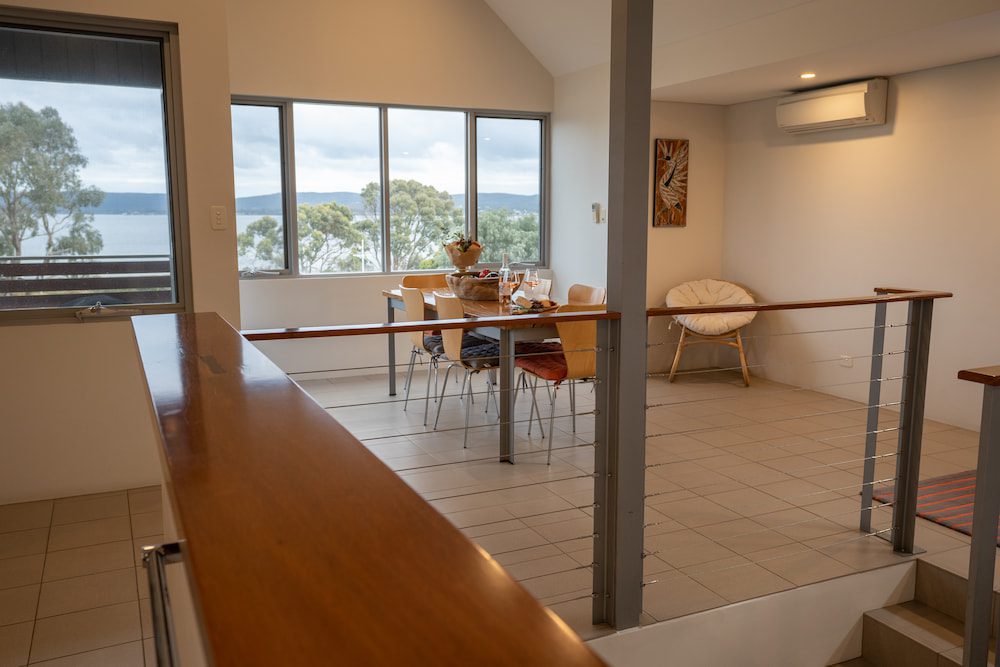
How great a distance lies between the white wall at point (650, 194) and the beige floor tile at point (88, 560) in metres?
4.15

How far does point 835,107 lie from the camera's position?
5.29 meters

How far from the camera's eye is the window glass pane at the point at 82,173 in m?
3.68

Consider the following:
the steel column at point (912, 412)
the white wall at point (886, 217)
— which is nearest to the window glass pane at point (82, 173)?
the steel column at point (912, 412)

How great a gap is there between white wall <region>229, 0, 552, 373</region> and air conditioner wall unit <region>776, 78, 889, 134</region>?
2140mm

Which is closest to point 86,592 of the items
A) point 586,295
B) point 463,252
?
point 463,252

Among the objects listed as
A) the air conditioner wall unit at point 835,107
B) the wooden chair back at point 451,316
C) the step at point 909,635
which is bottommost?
the step at point 909,635

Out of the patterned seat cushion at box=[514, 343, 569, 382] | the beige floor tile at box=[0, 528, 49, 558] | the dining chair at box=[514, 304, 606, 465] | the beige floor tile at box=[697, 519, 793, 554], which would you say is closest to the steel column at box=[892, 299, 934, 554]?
the beige floor tile at box=[697, 519, 793, 554]

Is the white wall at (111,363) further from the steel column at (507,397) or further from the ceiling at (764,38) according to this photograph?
the ceiling at (764,38)

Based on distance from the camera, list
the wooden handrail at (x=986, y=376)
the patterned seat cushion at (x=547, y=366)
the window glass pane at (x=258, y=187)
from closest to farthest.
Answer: the wooden handrail at (x=986, y=376) < the patterned seat cushion at (x=547, y=366) < the window glass pane at (x=258, y=187)

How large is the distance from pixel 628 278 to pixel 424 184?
431cm

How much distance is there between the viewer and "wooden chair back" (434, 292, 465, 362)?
14.4 ft

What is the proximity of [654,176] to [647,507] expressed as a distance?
11.1 ft

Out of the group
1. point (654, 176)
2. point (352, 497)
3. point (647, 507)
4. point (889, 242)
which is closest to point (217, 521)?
point (352, 497)

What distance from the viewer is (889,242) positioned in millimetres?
5246
